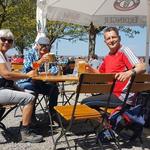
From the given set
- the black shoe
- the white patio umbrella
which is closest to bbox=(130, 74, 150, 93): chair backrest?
the black shoe

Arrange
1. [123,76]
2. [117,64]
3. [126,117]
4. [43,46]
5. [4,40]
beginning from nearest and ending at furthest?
[123,76], [126,117], [117,64], [4,40], [43,46]

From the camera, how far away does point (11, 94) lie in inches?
228

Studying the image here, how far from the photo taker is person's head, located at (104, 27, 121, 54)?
5.79 metres

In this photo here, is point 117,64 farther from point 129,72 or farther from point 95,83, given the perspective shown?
point 95,83

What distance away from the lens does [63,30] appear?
44719mm

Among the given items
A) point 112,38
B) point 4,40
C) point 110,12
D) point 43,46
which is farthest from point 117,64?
point 110,12

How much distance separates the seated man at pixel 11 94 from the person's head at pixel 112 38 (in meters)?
1.22

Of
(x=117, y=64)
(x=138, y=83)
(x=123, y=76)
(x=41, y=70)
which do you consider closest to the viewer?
(x=123, y=76)

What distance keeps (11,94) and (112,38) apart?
5.12 feet

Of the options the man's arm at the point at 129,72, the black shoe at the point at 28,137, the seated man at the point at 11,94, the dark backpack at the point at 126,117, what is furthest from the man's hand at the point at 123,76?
the black shoe at the point at 28,137

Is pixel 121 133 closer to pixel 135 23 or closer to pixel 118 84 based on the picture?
pixel 118 84

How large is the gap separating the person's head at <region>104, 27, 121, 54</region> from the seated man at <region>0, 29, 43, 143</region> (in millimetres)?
1219

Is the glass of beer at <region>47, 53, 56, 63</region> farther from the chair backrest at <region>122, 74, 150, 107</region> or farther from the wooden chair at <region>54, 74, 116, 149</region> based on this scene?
the chair backrest at <region>122, 74, 150, 107</region>

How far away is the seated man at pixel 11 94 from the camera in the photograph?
576cm
